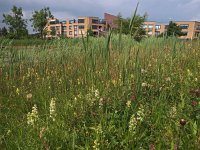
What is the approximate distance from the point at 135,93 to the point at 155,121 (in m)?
0.38

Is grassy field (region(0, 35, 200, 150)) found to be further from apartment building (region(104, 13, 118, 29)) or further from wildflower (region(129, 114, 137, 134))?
apartment building (region(104, 13, 118, 29))

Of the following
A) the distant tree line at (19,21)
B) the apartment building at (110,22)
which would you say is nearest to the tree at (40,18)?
the distant tree line at (19,21)

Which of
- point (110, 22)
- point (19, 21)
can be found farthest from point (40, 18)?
point (110, 22)

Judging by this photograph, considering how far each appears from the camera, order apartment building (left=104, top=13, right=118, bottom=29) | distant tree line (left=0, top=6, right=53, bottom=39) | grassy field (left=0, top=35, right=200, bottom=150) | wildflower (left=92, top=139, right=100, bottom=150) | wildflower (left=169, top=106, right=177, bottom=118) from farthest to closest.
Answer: distant tree line (left=0, top=6, right=53, bottom=39), apartment building (left=104, top=13, right=118, bottom=29), wildflower (left=169, top=106, right=177, bottom=118), grassy field (left=0, top=35, right=200, bottom=150), wildflower (left=92, top=139, right=100, bottom=150)

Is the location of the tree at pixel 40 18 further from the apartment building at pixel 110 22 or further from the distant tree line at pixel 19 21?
the apartment building at pixel 110 22

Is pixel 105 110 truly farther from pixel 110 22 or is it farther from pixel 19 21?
pixel 19 21

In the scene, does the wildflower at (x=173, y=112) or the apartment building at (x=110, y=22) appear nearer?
the wildflower at (x=173, y=112)

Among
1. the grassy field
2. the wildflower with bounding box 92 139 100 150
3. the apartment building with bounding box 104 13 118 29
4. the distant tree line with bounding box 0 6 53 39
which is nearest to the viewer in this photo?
the wildflower with bounding box 92 139 100 150

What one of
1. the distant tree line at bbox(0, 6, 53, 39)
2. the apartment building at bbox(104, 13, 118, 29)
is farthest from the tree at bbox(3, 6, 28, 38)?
the apartment building at bbox(104, 13, 118, 29)

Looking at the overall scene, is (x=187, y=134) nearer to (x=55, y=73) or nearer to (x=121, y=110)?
(x=121, y=110)

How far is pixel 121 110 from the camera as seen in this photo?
93.9 inches

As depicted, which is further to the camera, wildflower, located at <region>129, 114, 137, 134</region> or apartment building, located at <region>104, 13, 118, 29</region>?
apartment building, located at <region>104, 13, 118, 29</region>

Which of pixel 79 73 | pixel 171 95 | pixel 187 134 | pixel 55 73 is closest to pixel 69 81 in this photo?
pixel 79 73

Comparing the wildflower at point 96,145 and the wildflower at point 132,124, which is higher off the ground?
the wildflower at point 132,124
